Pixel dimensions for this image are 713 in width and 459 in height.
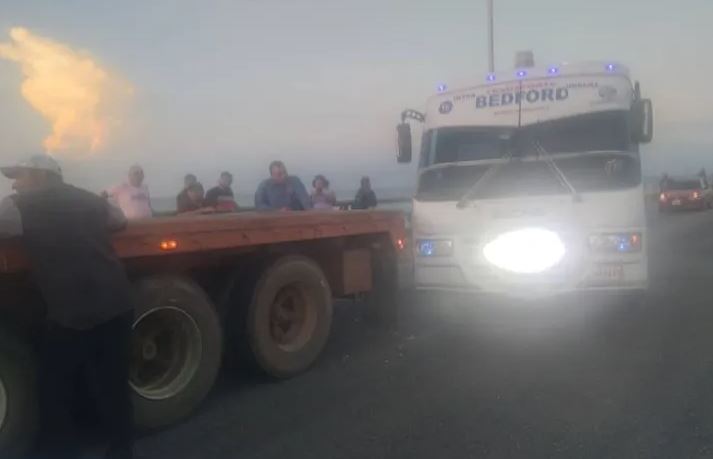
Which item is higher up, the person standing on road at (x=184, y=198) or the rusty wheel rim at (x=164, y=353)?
the person standing on road at (x=184, y=198)

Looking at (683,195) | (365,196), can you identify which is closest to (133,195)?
(365,196)

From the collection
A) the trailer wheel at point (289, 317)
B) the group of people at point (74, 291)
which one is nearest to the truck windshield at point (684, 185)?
the trailer wheel at point (289, 317)

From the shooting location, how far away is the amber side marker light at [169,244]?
540 cm

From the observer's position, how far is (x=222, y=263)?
6461mm

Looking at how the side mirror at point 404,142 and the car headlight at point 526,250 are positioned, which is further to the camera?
the side mirror at point 404,142

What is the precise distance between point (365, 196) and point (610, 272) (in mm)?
8642

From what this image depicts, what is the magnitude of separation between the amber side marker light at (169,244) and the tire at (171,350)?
0.24m

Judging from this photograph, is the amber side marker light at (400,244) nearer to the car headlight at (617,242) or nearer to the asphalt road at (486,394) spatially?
the asphalt road at (486,394)

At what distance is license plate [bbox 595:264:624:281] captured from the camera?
25.6 feet

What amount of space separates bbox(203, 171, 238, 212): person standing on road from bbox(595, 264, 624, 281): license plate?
4519 millimetres

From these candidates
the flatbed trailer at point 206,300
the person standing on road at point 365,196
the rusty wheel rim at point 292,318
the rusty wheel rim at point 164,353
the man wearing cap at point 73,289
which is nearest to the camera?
the man wearing cap at point 73,289

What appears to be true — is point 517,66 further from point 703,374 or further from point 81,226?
point 81,226

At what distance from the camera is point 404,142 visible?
9562 mm

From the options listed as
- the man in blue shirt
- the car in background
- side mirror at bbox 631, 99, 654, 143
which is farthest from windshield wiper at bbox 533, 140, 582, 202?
the car in background
